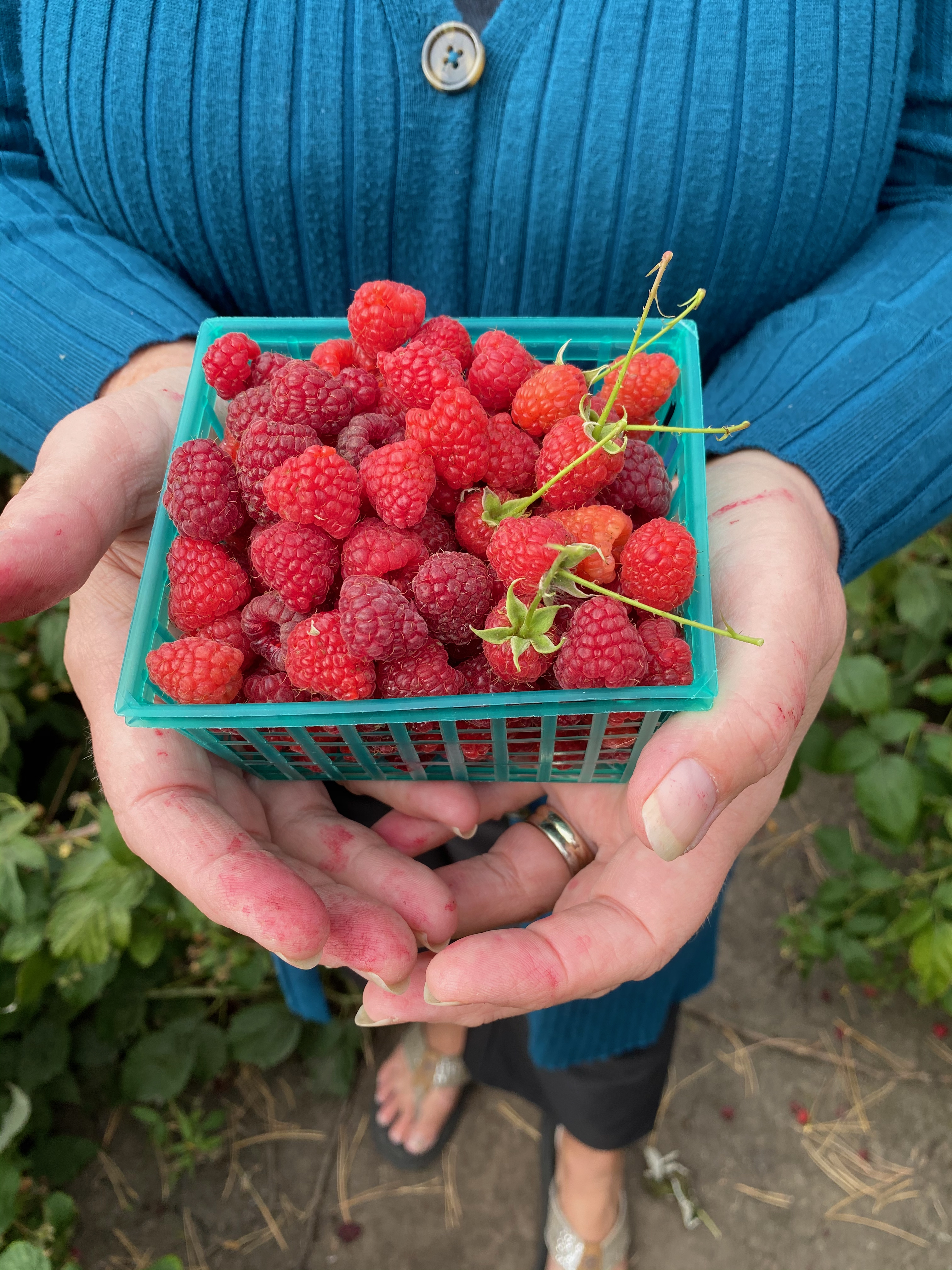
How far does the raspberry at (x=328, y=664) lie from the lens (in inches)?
31.4

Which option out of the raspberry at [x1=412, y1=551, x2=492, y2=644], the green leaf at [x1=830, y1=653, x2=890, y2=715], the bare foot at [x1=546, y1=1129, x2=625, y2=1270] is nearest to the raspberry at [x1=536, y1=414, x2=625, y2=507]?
the raspberry at [x1=412, y1=551, x2=492, y2=644]

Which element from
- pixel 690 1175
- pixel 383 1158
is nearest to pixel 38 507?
pixel 383 1158

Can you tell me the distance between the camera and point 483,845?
1.26m

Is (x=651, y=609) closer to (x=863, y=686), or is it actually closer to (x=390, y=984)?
(x=390, y=984)

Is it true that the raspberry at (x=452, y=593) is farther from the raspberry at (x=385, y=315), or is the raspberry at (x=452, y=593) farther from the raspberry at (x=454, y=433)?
the raspberry at (x=385, y=315)

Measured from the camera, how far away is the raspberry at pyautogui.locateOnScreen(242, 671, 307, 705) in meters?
0.87

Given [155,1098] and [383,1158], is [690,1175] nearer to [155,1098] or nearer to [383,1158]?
[383,1158]

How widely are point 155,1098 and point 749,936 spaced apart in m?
1.15

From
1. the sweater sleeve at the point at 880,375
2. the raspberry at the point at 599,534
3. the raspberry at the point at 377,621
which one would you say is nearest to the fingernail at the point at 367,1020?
the raspberry at the point at 377,621

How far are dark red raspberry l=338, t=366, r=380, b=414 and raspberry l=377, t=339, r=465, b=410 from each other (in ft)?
0.12

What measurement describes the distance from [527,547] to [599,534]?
78 mm

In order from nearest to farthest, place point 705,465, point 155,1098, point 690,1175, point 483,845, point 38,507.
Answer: point 38,507, point 705,465, point 483,845, point 155,1098, point 690,1175

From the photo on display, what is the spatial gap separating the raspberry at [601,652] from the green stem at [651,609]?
18 millimetres

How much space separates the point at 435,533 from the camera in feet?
3.03
